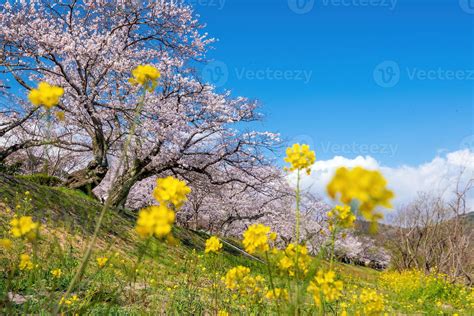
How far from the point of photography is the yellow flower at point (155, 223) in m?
1.18

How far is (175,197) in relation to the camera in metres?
1.42

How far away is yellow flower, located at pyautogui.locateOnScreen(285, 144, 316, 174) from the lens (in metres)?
1.89

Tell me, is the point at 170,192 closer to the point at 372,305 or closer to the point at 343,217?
the point at 343,217

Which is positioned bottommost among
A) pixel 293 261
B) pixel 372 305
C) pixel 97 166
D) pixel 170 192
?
pixel 372 305

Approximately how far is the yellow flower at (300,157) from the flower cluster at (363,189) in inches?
32.4

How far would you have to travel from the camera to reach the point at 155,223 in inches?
47.3

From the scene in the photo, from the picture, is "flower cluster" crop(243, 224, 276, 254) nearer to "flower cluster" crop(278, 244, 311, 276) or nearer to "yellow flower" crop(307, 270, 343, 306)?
"flower cluster" crop(278, 244, 311, 276)

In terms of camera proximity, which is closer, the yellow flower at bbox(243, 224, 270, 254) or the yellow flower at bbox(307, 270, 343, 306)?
the yellow flower at bbox(307, 270, 343, 306)

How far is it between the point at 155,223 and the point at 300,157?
908 millimetres

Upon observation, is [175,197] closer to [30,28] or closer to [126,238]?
[126,238]

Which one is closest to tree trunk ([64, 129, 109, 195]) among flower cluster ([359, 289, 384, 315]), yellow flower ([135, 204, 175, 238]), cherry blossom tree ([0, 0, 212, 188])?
cherry blossom tree ([0, 0, 212, 188])

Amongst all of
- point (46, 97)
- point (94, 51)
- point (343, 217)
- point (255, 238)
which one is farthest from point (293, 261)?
point (94, 51)

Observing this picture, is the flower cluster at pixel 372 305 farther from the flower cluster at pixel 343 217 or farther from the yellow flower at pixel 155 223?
the yellow flower at pixel 155 223

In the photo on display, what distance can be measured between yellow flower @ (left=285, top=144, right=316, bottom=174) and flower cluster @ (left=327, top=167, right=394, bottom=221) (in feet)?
2.70
